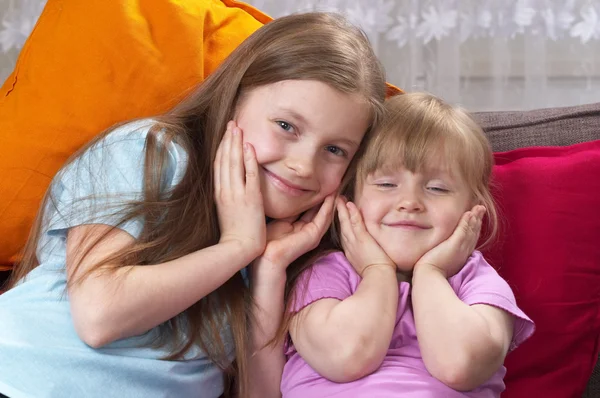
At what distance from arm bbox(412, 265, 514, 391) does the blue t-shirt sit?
1.04ft

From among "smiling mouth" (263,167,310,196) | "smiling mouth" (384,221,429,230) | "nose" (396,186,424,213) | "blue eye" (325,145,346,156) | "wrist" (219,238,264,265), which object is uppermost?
"blue eye" (325,145,346,156)

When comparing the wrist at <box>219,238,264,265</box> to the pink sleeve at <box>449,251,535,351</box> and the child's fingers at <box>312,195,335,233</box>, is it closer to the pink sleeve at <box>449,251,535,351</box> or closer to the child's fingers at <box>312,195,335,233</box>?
the child's fingers at <box>312,195,335,233</box>

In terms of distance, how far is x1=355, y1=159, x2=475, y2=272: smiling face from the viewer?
1255 millimetres

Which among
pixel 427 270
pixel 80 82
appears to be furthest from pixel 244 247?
pixel 80 82

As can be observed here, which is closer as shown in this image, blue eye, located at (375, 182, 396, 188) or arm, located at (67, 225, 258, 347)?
arm, located at (67, 225, 258, 347)

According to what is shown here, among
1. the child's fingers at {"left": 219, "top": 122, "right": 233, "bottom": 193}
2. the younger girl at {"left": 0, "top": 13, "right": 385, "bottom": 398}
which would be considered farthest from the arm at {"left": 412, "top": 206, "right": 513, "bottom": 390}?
the child's fingers at {"left": 219, "top": 122, "right": 233, "bottom": 193}

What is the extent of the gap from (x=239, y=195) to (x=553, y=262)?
22.2 inches

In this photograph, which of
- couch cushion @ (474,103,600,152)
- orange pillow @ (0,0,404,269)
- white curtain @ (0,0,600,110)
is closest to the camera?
orange pillow @ (0,0,404,269)

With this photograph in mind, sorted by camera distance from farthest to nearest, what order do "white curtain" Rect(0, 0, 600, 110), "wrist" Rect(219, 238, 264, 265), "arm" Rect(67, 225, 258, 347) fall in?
"white curtain" Rect(0, 0, 600, 110) → "wrist" Rect(219, 238, 264, 265) → "arm" Rect(67, 225, 258, 347)

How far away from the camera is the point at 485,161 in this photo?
1347mm

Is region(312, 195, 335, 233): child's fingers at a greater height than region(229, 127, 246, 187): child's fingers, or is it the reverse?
A: region(229, 127, 246, 187): child's fingers

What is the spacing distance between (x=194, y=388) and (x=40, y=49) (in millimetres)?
684

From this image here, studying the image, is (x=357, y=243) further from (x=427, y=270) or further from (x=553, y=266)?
(x=553, y=266)

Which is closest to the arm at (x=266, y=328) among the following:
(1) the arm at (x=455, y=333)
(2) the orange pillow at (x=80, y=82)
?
(1) the arm at (x=455, y=333)
